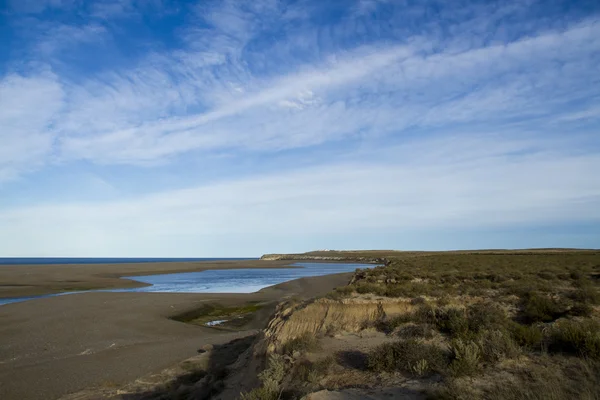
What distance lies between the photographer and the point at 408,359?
7297 mm

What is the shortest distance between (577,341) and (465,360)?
8.10 ft

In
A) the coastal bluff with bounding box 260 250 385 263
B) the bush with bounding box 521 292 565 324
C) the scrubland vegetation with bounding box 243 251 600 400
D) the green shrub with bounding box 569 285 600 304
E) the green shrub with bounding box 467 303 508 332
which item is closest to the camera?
the scrubland vegetation with bounding box 243 251 600 400

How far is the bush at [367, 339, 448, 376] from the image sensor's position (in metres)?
6.94

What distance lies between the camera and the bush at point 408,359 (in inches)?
273

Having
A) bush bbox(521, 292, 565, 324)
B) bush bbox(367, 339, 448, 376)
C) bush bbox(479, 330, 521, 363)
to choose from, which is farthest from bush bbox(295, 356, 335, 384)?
bush bbox(521, 292, 565, 324)

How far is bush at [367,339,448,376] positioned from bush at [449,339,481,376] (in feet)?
0.97

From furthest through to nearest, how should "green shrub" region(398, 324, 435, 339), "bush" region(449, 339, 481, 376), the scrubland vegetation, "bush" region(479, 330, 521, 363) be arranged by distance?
"green shrub" region(398, 324, 435, 339), "bush" region(479, 330, 521, 363), "bush" region(449, 339, 481, 376), the scrubland vegetation

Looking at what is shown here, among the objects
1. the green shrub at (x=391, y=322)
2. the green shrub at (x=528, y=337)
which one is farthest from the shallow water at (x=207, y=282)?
the green shrub at (x=528, y=337)

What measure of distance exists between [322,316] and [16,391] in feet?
31.6

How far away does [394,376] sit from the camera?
7.08 metres

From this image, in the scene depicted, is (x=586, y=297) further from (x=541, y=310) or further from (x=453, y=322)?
(x=453, y=322)

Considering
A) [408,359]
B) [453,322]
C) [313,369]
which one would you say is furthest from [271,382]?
[453,322]

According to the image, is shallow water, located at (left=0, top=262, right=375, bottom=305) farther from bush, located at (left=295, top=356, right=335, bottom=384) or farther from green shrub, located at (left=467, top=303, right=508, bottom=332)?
green shrub, located at (left=467, top=303, right=508, bottom=332)

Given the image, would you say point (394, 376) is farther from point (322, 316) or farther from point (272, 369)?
point (322, 316)
